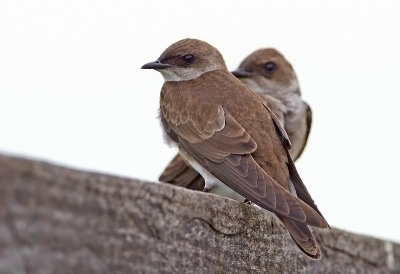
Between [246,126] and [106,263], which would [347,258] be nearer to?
[246,126]

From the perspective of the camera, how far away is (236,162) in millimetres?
3871

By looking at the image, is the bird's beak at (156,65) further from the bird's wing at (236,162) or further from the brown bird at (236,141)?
the bird's wing at (236,162)

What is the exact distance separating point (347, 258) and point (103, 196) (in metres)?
1.94

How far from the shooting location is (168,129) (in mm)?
4656

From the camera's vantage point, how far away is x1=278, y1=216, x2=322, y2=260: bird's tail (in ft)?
9.88

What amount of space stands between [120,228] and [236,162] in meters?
1.75

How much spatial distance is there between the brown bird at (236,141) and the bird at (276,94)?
1315mm

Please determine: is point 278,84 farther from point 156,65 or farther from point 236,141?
point 236,141

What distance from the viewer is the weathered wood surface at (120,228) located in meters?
1.86

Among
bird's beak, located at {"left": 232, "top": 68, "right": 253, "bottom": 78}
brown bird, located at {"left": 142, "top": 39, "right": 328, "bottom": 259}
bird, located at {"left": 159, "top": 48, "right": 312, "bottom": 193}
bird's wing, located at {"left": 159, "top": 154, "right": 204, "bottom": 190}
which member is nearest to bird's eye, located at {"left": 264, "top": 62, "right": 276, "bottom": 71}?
bird, located at {"left": 159, "top": 48, "right": 312, "bottom": 193}

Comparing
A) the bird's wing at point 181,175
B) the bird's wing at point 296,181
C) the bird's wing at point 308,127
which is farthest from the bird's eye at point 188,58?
the bird's wing at point 308,127

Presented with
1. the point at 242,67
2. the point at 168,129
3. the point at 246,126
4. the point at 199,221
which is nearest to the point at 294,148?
the point at 242,67

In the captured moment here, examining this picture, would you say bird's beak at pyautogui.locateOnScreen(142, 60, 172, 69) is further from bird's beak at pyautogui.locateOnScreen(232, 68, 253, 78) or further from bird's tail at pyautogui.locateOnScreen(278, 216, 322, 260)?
bird's beak at pyautogui.locateOnScreen(232, 68, 253, 78)

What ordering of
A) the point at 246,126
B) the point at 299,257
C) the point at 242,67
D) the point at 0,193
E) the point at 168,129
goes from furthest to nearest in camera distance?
the point at 242,67
the point at 168,129
the point at 246,126
the point at 299,257
the point at 0,193
